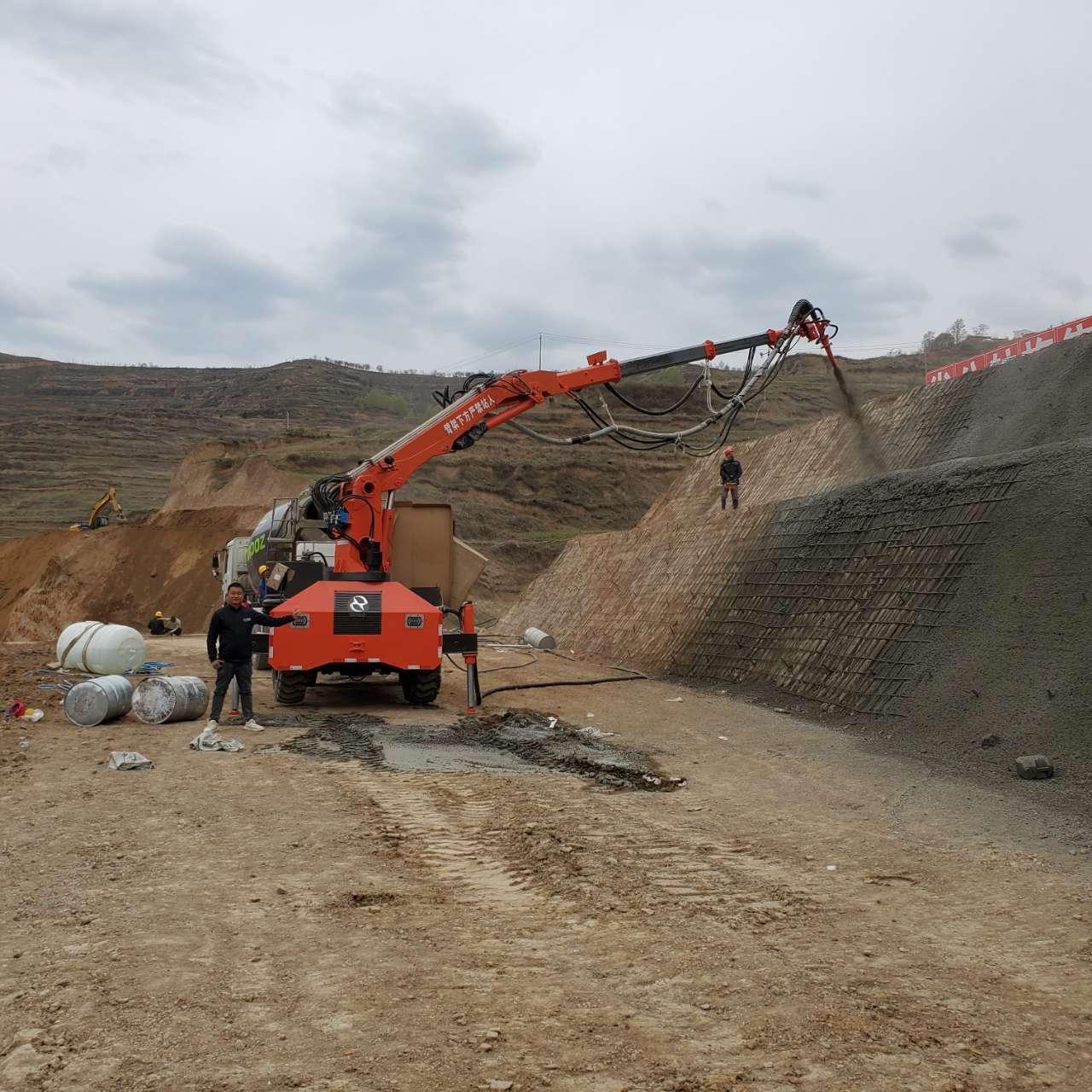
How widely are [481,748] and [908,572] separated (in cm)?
588

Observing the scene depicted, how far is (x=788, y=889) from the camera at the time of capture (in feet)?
19.0

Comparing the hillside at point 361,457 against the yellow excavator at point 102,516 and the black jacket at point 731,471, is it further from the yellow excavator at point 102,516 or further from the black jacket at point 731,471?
the black jacket at point 731,471

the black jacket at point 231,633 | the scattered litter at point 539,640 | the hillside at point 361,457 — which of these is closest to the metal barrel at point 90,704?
the black jacket at point 231,633

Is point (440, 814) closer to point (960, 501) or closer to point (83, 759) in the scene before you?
point (83, 759)

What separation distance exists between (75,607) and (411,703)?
1026 inches

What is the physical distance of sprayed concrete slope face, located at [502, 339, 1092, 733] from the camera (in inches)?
412

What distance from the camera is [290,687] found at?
13516 millimetres

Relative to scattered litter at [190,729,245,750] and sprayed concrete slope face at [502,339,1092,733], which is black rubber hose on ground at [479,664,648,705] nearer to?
sprayed concrete slope face at [502,339,1092,733]

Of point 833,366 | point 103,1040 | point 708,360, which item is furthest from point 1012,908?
point 833,366

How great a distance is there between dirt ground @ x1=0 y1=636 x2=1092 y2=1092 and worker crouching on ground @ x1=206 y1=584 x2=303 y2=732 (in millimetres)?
2175

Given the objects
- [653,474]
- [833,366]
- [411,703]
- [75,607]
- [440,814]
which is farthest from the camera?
[653,474]

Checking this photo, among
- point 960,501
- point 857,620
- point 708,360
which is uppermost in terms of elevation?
point 708,360

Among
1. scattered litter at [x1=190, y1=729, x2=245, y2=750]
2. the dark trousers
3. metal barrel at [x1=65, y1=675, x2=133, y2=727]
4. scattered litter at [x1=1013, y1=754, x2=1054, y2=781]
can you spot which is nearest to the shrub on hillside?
metal barrel at [x1=65, y1=675, x2=133, y2=727]

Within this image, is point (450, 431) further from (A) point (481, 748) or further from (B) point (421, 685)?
(A) point (481, 748)
